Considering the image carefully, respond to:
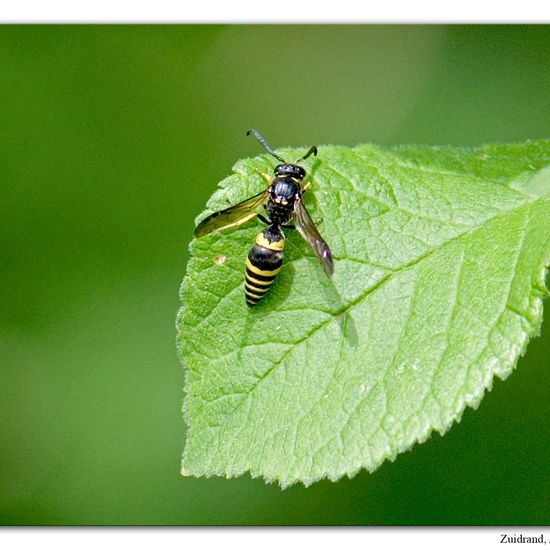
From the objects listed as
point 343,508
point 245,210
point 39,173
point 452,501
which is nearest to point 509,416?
point 452,501

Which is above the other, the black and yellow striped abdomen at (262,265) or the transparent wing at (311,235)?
the transparent wing at (311,235)

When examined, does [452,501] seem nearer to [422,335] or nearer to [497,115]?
[422,335]

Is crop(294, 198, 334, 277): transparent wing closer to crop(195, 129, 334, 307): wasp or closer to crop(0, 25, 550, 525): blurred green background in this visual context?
crop(195, 129, 334, 307): wasp

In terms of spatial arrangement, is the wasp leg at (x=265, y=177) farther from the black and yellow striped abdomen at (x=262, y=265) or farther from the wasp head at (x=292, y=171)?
the black and yellow striped abdomen at (x=262, y=265)

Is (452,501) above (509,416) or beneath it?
beneath

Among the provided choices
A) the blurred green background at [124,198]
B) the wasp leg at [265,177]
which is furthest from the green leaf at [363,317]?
the blurred green background at [124,198]
